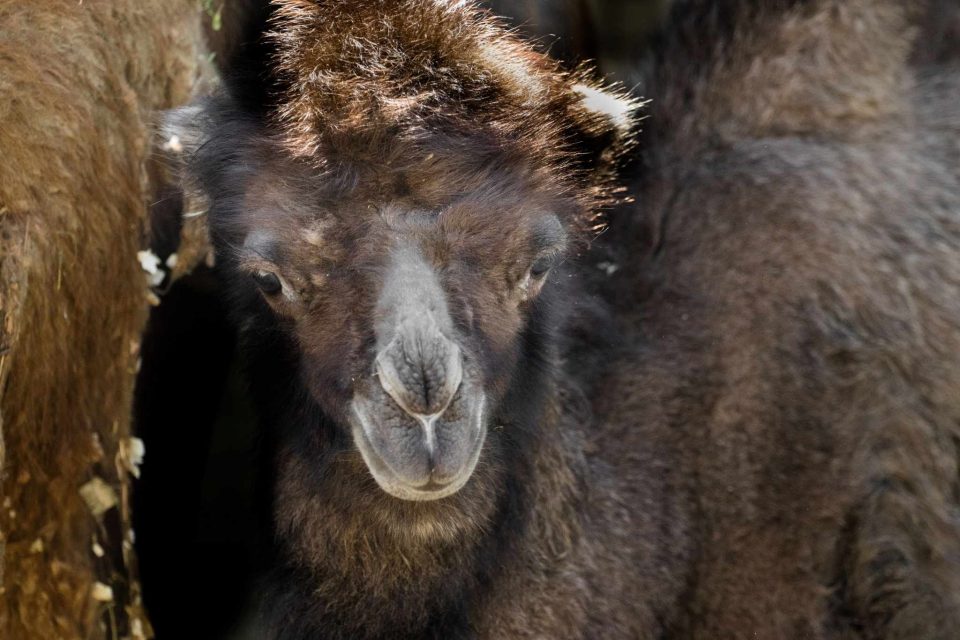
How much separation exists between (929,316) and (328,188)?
2.19 metres

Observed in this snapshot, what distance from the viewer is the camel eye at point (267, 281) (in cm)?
272

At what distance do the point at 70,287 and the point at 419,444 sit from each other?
1387mm

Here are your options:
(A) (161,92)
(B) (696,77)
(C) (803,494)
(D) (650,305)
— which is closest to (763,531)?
(C) (803,494)

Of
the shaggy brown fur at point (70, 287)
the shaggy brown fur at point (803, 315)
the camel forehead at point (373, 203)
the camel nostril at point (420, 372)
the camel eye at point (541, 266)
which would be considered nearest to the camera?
the camel nostril at point (420, 372)

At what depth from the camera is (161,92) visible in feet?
12.1

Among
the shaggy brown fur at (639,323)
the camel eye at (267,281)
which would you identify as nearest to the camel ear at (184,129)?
the shaggy brown fur at (639,323)

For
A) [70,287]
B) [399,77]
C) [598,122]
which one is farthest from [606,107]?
[70,287]

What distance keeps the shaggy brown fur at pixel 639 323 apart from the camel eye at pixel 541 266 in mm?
98

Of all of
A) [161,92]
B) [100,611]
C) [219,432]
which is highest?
[161,92]

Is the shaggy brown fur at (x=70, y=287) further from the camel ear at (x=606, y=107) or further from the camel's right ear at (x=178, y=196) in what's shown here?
the camel ear at (x=606, y=107)

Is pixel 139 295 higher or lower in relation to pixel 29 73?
lower

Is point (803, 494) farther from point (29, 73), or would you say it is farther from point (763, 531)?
point (29, 73)

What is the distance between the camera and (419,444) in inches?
95.0

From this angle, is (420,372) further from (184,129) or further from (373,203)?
(184,129)
